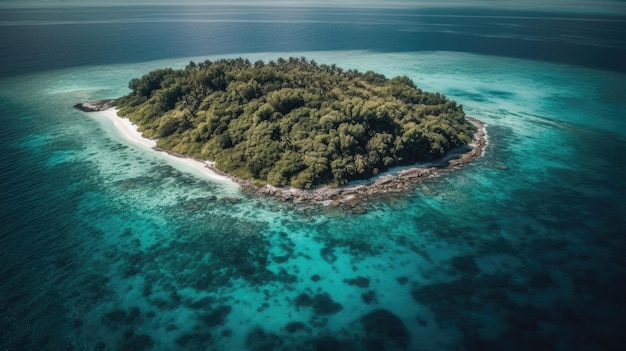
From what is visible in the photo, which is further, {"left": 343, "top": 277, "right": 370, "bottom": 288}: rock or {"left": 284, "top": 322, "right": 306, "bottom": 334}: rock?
{"left": 343, "top": 277, "right": 370, "bottom": 288}: rock

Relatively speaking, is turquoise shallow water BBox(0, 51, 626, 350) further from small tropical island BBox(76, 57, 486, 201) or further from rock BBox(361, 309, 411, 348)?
small tropical island BBox(76, 57, 486, 201)

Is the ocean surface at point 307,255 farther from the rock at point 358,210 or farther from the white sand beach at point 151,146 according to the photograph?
the white sand beach at point 151,146

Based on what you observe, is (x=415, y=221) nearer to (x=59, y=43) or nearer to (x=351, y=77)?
(x=351, y=77)

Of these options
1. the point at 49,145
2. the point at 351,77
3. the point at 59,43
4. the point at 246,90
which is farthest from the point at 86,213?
the point at 59,43

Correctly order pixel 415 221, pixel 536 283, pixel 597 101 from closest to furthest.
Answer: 1. pixel 536 283
2. pixel 415 221
3. pixel 597 101

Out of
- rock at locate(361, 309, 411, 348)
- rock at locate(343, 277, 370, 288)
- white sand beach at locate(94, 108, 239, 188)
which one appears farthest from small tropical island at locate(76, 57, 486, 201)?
rock at locate(361, 309, 411, 348)

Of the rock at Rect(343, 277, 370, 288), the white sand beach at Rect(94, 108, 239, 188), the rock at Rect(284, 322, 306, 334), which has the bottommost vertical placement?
the rock at Rect(284, 322, 306, 334)

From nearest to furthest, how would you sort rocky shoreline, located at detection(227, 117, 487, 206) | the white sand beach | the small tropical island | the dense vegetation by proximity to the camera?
rocky shoreline, located at detection(227, 117, 487, 206) → the small tropical island → the dense vegetation → the white sand beach

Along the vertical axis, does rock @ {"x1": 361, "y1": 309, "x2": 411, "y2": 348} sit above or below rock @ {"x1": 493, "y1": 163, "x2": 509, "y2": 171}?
below
